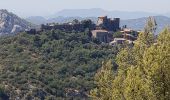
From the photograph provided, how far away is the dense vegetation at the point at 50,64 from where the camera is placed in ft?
295

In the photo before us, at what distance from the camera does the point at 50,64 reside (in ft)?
356

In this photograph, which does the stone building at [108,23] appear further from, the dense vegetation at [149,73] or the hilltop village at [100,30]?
the dense vegetation at [149,73]

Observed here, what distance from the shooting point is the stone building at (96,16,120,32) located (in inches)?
5679

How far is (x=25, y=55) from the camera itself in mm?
111125

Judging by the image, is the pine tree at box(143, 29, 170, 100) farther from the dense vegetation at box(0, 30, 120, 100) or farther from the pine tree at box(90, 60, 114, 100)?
the dense vegetation at box(0, 30, 120, 100)

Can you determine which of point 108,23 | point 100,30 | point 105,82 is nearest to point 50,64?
point 100,30

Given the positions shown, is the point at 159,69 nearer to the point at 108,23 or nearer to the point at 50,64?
the point at 50,64

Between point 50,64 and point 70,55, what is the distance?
8.45 m

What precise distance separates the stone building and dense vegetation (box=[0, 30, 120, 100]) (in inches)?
435

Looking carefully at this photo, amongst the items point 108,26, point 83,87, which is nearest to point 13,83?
point 83,87

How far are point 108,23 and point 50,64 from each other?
4327cm

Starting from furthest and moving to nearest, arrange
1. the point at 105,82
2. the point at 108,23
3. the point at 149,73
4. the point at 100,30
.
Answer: the point at 108,23 → the point at 100,30 → the point at 105,82 → the point at 149,73

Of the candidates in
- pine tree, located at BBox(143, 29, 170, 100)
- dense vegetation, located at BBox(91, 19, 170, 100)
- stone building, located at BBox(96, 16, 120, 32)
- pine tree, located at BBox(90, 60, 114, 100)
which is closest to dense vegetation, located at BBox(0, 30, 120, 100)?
stone building, located at BBox(96, 16, 120, 32)

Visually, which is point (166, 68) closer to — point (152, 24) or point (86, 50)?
point (152, 24)
